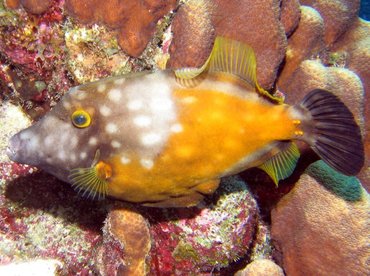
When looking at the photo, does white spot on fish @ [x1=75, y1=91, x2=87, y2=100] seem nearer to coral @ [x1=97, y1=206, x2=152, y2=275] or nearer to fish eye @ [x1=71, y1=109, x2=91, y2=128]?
fish eye @ [x1=71, y1=109, x2=91, y2=128]

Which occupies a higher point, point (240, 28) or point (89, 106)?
point (240, 28)

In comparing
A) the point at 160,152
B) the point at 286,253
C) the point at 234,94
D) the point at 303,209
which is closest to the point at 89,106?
the point at 160,152

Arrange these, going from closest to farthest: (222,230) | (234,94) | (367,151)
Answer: (234,94)
(222,230)
(367,151)

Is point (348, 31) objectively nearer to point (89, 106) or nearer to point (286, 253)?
point (286, 253)

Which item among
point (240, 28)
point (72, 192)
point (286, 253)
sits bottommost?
point (286, 253)

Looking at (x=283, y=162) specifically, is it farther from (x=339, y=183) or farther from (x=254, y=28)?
(x=254, y=28)

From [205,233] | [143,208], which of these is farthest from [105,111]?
[205,233]

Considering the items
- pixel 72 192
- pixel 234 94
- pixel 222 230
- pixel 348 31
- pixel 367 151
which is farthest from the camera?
pixel 348 31

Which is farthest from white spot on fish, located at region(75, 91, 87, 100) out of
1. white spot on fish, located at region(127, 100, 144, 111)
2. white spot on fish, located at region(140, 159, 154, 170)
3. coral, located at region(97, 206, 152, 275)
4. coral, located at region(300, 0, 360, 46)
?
coral, located at region(300, 0, 360, 46)
